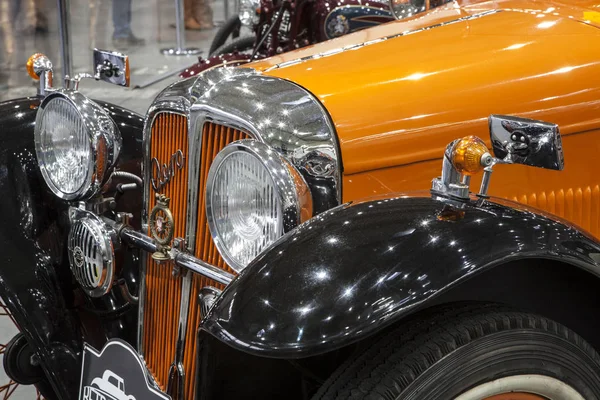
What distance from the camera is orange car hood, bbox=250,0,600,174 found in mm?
1887

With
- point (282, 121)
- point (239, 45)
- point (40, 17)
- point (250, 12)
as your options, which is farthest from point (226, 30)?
point (282, 121)

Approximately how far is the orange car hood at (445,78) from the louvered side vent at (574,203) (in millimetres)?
167

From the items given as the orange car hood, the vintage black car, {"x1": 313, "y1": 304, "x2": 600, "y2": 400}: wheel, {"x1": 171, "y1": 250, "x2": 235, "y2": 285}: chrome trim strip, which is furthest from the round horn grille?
{"x1": 313, "y1": 304, "x2": 600, "y2": 400}: wheel

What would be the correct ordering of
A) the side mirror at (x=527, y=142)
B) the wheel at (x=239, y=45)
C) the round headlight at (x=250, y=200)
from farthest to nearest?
1. the wheel at (x=239, y=45)
2. the round headlight at (x=250, y=200)
3. the side mirror at (x=527, y=142)

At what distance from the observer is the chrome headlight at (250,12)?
5.88 m

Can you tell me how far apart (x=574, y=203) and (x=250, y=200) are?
2.85 feet

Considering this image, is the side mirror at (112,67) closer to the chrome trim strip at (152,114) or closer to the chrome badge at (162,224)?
the chrome trim strip at (152,114)

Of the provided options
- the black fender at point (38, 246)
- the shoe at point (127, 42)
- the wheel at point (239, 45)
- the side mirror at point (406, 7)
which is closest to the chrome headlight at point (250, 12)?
the wheel at point (239, 45)

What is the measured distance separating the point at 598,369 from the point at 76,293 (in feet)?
4.72

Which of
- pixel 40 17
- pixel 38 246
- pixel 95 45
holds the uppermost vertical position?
pixel 38 246

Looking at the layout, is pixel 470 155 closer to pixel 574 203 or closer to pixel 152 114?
pixel 574 203

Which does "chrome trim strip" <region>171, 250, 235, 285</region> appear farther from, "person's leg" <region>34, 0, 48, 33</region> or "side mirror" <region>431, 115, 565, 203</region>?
"person's leg" <region>34, 0, 48, 33</region>

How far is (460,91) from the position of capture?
1.98 meters

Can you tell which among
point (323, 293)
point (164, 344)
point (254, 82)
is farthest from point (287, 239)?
point (164, 344)
